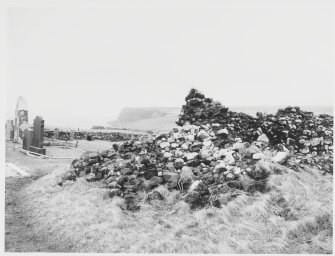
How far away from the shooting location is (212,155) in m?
7.14

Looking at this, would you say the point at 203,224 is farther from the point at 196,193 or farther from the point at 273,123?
the point at 273,123

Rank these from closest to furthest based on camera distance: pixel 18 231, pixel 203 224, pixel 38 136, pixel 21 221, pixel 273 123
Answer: pixel 203 224, pixel 18 231, pixel 21 221, pixel 273 123, pixel 38 136

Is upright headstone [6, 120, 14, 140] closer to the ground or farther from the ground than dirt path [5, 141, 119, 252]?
farther from the ground

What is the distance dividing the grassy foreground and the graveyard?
0.6 inches

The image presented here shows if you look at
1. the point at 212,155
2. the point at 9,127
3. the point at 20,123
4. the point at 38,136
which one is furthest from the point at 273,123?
the point at 9,127

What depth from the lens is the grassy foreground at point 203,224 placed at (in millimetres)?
5090

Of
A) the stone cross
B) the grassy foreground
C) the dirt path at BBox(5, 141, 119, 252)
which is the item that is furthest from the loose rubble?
the stone cross

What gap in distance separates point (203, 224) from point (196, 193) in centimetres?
71

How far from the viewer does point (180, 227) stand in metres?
5.38

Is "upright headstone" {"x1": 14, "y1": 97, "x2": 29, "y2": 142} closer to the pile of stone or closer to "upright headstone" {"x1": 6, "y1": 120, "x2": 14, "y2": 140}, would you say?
"upright headstone" {"x1": 6, "y1": 120, "x2": 14, "y2": 140}

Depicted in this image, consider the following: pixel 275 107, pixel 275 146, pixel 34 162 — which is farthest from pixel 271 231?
pixel 34 162

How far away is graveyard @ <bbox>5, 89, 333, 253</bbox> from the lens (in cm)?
521

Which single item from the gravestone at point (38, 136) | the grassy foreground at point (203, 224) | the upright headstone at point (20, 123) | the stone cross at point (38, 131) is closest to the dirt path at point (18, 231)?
the grassy foreground at point (203, 224)

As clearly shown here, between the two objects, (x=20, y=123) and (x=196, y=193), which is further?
(x=20, y=123)
